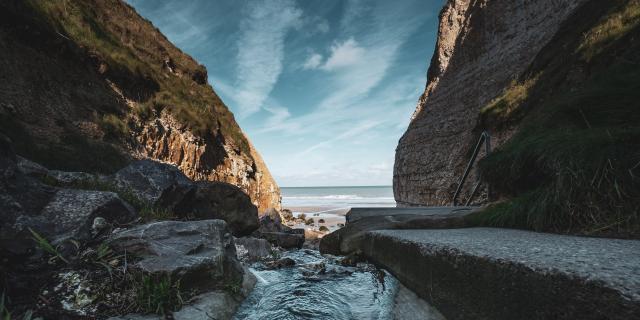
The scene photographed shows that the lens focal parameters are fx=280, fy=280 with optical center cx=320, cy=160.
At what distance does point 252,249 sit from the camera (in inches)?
238

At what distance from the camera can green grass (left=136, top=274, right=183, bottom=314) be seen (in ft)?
7.05

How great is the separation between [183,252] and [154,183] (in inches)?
144

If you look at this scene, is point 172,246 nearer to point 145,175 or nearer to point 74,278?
point 74,278

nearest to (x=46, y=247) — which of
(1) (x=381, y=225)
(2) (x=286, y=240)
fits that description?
(1) (x=381, y=225)

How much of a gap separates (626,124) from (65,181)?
23.3ft

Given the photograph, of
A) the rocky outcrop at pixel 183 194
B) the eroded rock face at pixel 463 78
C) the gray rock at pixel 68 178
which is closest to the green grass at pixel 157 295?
the rocky outcrop at pixel 183 194

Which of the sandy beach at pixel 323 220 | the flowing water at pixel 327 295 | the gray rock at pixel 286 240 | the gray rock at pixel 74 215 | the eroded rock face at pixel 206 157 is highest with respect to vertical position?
the eroded rock face at pixel 206 157

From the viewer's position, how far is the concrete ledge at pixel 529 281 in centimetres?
70

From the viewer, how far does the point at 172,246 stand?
9.24 feet

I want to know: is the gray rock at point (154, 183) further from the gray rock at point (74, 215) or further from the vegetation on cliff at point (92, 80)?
the vegetation on cliff at point (92, 80)

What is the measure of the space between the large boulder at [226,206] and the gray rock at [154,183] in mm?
851

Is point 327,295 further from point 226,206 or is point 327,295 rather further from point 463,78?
point 463,78

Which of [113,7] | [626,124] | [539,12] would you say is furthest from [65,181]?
[539,12]

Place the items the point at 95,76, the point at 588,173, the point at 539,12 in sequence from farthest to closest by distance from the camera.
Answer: the point at 539,12 < the point at 95,76 < the point at 588,173
